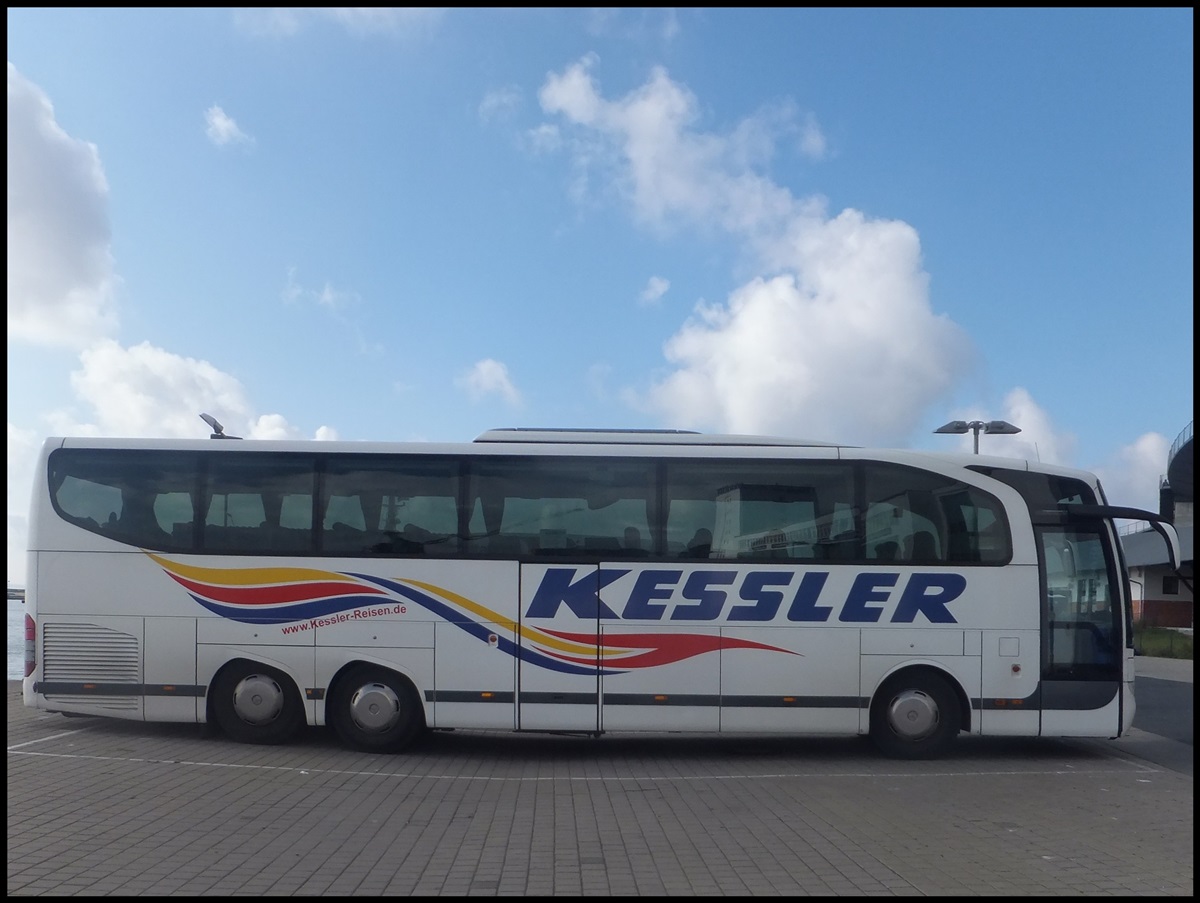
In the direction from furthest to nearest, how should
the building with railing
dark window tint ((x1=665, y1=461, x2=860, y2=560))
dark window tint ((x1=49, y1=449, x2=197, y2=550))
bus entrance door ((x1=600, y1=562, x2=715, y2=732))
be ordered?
the building with railing → dark window tint ((x1=49, y1=449, x2=197, y2=550)) → dark window tint ((x1=665, y1=461, x2=860, y2=560)) → bus entrance door ((x1=600, y1=562, x2=715, y2=732))

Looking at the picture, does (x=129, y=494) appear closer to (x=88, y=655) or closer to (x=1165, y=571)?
(x=88, y=655)

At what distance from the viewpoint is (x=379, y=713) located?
11.3m

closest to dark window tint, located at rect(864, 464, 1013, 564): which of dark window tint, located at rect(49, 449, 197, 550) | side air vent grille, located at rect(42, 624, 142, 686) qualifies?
dark window tint, located at rect(49, 449, 197, 550)

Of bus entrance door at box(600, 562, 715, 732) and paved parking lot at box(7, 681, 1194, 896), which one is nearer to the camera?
paved parking lot at box(7, 681, 1194, 896)

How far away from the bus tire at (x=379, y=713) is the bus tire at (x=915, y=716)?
4.92 meters

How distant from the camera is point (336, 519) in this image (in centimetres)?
1150

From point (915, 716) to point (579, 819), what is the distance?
4.73 m

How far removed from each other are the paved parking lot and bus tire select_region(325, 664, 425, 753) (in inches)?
11.5

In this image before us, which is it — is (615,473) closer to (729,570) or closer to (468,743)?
(729,570)

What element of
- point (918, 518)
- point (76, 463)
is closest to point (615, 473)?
point (918, 518)

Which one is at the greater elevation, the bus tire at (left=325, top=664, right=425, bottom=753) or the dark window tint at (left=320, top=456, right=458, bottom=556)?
the dark window tint at (left=320, top=456, right=458, bottom=556)

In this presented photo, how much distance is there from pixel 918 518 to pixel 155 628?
836cm

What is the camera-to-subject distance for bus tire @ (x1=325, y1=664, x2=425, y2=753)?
1129cm

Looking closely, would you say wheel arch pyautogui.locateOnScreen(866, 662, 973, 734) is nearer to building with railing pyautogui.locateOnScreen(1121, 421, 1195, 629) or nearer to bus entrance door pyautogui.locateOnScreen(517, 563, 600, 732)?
bus entrance door pyautogui.locateOnScreen(517, 563, 600, 732)
